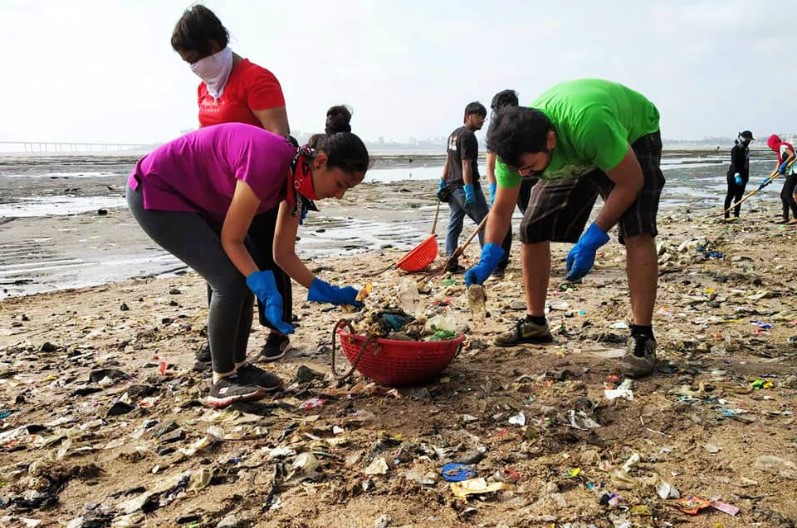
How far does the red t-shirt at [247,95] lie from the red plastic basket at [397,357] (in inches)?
52.5

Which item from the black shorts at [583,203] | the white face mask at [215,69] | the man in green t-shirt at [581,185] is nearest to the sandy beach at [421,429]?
the man in green t-shirt at [581,185]

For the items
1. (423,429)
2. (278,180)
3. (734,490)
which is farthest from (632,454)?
(278,180)

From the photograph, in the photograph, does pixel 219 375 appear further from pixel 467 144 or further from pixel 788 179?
pixel 788 179

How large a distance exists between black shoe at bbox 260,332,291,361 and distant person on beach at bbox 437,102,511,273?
281cm

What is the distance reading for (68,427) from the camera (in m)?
3.21

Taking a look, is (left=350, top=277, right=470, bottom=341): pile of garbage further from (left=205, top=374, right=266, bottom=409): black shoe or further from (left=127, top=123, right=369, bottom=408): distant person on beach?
(left=205, top=374, right=266, bottom=409): black shoe

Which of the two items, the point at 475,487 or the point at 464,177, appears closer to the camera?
the point at 475,487

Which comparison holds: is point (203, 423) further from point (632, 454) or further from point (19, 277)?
point (19, 277)

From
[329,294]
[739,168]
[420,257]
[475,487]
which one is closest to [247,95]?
[329,294]

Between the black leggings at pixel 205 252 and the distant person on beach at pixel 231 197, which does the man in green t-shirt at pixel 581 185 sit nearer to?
the distant person on beach at pixel 231 197

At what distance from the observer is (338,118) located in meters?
4.24

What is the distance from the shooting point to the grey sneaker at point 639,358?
136 inches

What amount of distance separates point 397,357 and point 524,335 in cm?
127

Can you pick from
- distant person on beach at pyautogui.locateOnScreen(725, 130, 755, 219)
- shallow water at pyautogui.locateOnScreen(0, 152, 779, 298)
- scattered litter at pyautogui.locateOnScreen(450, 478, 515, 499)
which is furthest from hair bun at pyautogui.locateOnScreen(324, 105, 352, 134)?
distant person on beach at pyautogui.locateOnScreen(725, 130, 755, 219)
